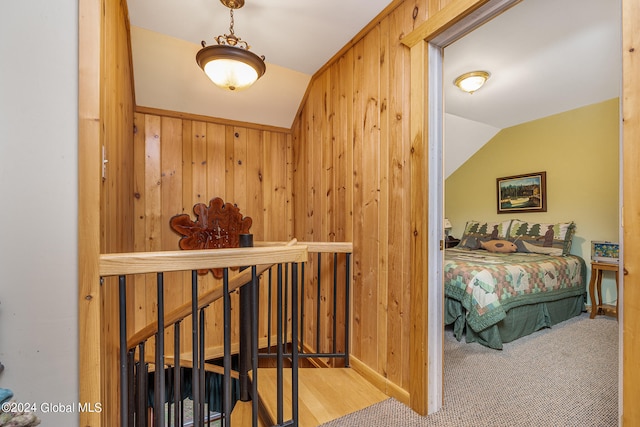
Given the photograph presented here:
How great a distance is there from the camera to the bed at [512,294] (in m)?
2.41

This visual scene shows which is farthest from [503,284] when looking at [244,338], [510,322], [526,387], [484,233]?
[244,338]

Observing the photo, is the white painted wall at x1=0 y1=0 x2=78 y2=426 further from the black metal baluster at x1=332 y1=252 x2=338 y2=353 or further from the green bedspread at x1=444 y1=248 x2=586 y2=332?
the green bedspread at x1=444 y1=248 x2=586 y2=332

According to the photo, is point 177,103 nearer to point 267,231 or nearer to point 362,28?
point 267,231

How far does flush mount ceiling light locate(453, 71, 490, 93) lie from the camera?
2.58 metres

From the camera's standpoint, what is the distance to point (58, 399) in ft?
2.76

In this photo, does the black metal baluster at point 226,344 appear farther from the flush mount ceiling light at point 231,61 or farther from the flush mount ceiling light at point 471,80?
the flush mount ceiling light at point 471,80

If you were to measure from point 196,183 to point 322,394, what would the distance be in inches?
81.3

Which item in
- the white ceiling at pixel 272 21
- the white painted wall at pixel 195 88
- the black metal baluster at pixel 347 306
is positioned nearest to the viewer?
the white ceiling at pixel 272 21

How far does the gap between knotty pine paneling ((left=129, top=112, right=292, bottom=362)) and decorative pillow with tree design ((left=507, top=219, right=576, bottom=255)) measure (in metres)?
3.18

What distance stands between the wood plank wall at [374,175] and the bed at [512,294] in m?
1.15

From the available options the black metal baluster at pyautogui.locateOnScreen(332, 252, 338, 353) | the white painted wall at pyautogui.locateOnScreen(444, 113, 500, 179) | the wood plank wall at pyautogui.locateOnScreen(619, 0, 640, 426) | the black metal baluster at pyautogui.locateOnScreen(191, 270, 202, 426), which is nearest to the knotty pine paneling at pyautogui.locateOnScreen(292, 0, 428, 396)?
the black metal baluster at pyautogui.locateOnScreen(332, 252, 338, 353)

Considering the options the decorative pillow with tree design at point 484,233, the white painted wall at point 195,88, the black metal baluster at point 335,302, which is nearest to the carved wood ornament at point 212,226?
the white painted wall at point 195,88

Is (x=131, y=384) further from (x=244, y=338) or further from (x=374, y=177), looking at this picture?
(x=374, y=177)

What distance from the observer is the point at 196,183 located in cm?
270
